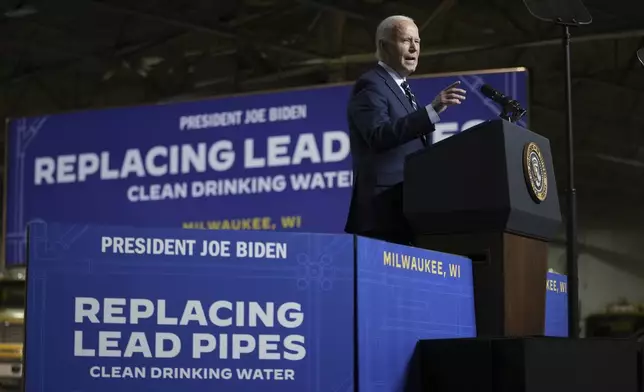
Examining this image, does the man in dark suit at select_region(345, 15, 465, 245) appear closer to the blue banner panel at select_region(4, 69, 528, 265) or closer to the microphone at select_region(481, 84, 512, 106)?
the microphone at select_region(481, 84, 512, 106)

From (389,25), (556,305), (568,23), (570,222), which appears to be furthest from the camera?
(570,222)

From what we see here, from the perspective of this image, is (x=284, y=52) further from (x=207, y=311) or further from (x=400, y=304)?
(x=207, y=311)

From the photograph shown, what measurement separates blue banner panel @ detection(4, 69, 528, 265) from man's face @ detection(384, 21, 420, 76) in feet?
9.97

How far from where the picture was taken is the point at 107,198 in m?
7.02

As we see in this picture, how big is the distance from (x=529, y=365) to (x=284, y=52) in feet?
Answer: 28.5

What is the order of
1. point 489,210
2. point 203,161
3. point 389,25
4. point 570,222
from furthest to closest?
point 203,161 → point 570,222 → point 389,25 → point 489,210

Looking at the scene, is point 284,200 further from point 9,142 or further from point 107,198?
point 9,142

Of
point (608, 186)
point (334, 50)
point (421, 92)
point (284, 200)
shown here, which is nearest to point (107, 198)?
point (284, 200)

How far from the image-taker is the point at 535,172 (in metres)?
2.70

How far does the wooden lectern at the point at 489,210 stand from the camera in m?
2.54

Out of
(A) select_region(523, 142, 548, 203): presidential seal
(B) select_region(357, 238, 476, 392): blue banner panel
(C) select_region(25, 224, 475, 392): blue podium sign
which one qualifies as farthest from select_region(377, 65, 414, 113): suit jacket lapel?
(C) select_region(25, 224, 475, 392): blue podium sign

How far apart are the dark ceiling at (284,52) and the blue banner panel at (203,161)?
8.58 feet

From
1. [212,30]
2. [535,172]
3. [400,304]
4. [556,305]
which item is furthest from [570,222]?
[212,30]

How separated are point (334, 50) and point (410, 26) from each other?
725 cm
